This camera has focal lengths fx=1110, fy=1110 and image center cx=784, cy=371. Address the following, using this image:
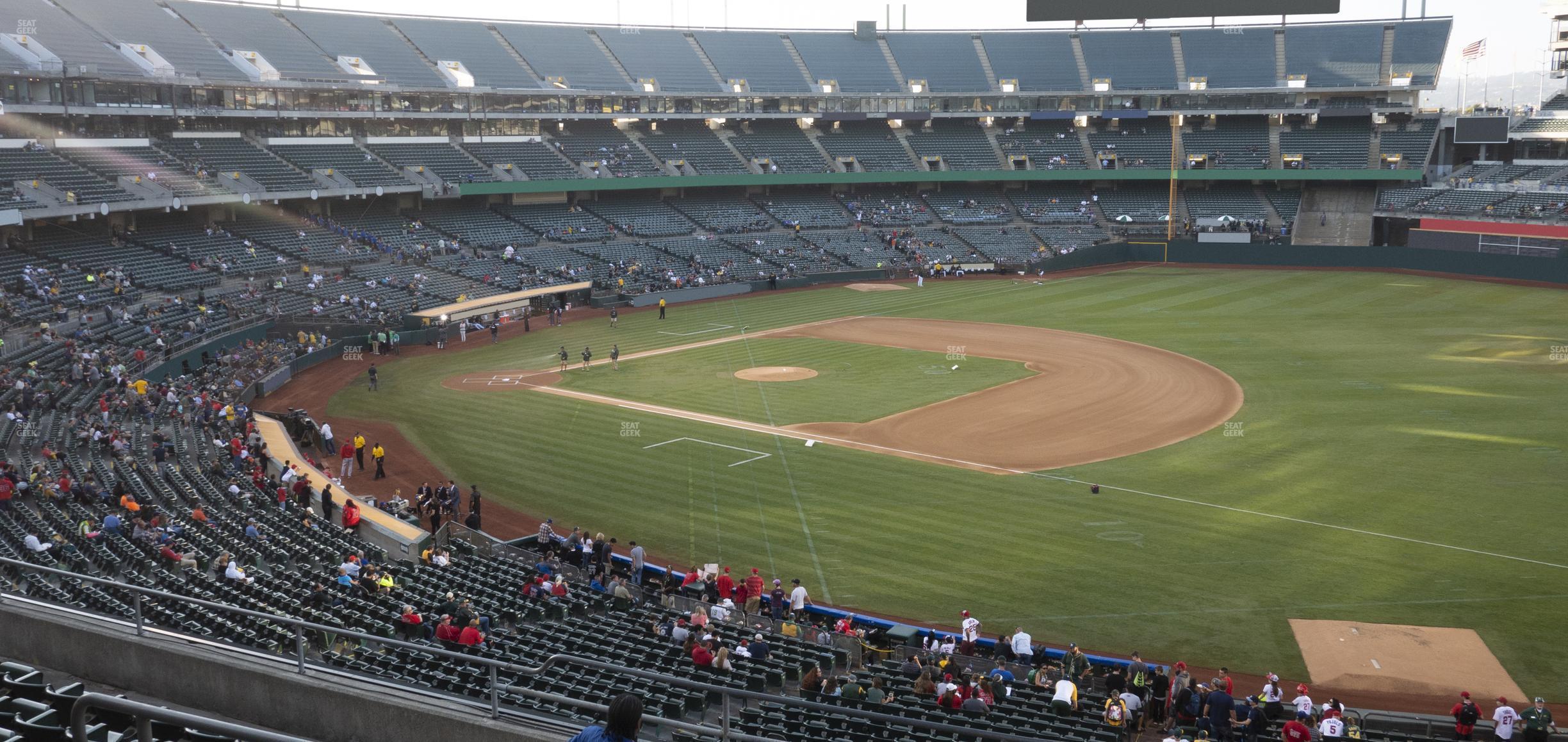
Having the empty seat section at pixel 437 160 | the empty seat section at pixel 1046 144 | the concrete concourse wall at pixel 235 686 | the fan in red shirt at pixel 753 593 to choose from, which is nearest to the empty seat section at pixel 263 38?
the empty seat section at pixel 437 160

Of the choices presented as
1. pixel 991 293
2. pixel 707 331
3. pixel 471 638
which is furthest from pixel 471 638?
pixel 991 293

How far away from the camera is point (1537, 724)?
15820 mm

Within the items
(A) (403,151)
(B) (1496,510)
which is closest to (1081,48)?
(A) (403,151)

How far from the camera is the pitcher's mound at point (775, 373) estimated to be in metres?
45.2

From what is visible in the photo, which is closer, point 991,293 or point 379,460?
point 379,460

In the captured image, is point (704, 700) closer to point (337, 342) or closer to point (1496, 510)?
point (1496, 510)

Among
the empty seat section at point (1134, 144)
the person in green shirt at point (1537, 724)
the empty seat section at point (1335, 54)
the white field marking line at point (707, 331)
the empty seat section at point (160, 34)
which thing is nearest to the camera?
the person in green shirt at point (1537, 724)

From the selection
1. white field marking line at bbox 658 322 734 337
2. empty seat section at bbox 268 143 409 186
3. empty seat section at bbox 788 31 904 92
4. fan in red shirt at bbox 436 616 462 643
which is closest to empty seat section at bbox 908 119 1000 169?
empty seat section at bbox 788 31 904 92

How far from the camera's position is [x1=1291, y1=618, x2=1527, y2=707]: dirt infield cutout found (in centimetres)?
1897

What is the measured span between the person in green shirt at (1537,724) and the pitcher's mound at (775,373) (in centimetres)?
3088

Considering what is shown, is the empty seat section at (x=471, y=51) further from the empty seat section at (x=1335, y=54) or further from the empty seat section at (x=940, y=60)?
the empty seat section at (x=1335, y=54)

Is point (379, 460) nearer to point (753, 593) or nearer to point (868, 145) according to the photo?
point (753, 593)

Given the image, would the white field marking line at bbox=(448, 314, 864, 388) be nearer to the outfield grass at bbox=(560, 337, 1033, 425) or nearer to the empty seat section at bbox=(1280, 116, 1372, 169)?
the outfield grass at bbox=(560, 337, 1033, 425)

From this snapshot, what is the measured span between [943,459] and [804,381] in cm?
1230
